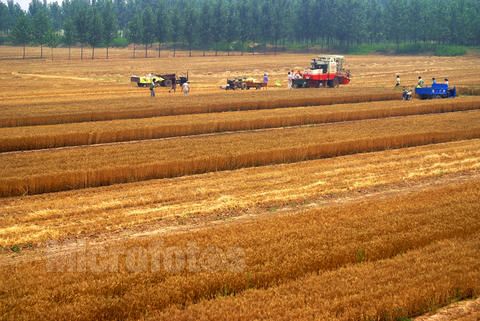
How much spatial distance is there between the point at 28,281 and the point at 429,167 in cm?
1936

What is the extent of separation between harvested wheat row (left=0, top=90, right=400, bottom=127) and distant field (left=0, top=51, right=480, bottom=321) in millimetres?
220

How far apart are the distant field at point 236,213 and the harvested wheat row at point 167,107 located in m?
0.22

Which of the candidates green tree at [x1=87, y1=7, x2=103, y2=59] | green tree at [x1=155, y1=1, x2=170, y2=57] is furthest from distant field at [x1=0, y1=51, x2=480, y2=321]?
green tree at [x1=155, y1=1, x2=170, y2=57]

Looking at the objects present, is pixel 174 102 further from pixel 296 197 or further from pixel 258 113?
pixel 296 197

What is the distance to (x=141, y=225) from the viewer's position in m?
20.1

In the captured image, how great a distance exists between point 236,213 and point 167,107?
25514mm

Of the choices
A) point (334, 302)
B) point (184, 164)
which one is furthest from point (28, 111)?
point (334, 302)

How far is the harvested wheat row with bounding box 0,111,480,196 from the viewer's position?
24859mm

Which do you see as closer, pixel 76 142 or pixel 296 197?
pixel 296 197

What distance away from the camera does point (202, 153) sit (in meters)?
28.9

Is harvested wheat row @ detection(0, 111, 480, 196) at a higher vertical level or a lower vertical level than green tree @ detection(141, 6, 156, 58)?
lower

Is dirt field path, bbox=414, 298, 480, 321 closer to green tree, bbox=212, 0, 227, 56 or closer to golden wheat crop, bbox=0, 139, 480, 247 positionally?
golden wheat crop, bbox=0, 139, 480, 247

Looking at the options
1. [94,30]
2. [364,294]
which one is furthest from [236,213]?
[94,30]
